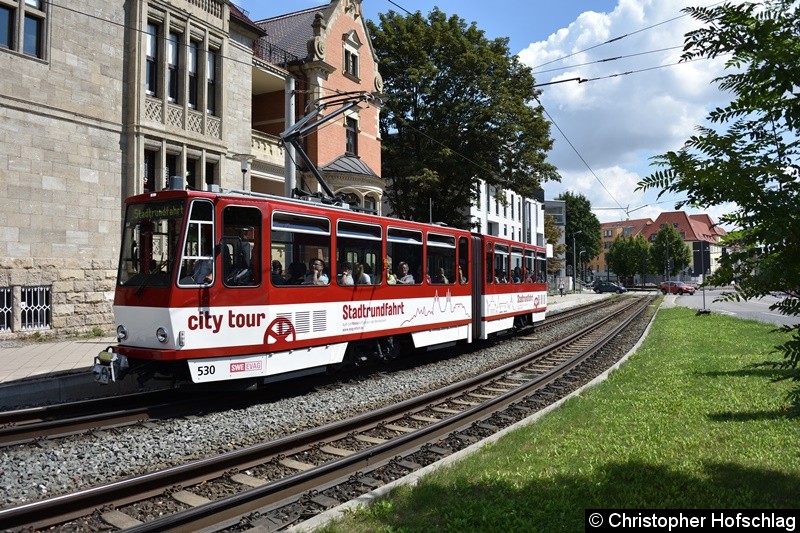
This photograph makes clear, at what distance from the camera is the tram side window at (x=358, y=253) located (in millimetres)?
10992

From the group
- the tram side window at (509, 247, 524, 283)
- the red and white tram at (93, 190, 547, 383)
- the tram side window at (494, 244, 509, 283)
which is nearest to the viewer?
the red and white tram at (93, 190, 547, 383)

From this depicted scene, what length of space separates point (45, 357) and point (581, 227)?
92.0 meters

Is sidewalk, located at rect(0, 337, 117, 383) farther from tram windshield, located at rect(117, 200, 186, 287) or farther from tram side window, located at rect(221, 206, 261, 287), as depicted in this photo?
tram side window, located at rect(221, 206, 261, 287)

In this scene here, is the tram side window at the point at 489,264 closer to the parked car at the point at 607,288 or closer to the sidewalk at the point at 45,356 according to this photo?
the sidewalk at the point at 45,356

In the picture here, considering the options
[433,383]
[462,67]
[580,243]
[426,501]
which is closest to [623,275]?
[580,243]

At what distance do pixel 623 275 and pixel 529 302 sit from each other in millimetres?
87541

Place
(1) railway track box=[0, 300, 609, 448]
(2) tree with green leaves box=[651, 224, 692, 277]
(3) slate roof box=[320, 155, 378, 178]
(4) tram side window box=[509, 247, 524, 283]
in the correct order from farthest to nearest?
1. (2) tree with green leaves box=[651, 224, 692, 277]
2. (3) slate roof box=[320, 155, 378, 178]
3. (4) tram side window box=[509, 247, 524, 283]
4. (1) railway track box=[0, 300, 609, 448]

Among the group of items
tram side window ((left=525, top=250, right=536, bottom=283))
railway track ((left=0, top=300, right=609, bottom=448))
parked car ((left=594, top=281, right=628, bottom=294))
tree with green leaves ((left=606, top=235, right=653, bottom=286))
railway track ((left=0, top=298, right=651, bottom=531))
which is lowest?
railway track ((left=0, top=298, right=651, bottom=531))

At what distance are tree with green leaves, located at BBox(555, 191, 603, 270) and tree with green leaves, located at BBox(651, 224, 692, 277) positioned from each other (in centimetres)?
936

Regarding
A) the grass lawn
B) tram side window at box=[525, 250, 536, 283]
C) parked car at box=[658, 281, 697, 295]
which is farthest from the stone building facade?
parked car at box=[658, 281, 697, 295]

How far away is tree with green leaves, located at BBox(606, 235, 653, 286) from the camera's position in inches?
3789

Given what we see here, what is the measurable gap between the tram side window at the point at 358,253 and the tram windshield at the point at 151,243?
9.77ft

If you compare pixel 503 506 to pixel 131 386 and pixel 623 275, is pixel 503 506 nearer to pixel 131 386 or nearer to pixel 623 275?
pixel 131 386

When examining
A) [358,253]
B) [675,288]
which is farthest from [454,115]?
[675,288]
